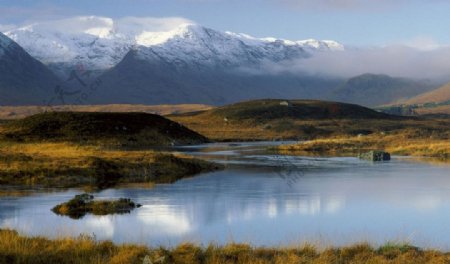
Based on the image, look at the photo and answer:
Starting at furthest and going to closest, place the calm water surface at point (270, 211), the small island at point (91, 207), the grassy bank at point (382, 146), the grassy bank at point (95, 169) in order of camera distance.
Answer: the grassy bank at point (382, 146) → the grassy bank at point (95, 169) → the small island at point (91, 207) → the calm water surface at point (270, 211)

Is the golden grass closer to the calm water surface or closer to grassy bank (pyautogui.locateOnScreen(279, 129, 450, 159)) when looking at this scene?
grassy bank (pyautogui.locateOnScreen(279, 129, 450, 159))

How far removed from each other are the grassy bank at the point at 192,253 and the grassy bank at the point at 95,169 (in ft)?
86.5

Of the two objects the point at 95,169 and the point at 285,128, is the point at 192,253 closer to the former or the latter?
the point at 95,169

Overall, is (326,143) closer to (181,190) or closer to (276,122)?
(181,190)

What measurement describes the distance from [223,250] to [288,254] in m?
2.19

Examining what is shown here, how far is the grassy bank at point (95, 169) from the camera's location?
1993 inches

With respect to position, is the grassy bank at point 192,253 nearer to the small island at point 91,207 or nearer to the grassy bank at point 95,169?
the small island at point 91,207

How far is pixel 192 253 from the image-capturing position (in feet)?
72.0

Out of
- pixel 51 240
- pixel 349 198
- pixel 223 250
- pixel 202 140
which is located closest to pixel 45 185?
pixel 349 198

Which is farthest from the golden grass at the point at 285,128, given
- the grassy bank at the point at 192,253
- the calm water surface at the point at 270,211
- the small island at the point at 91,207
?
the grassy bank at the point at 192,253

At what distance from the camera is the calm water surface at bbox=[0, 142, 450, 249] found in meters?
28.9

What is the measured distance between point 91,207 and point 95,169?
18.2 meters

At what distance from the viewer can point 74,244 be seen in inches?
906

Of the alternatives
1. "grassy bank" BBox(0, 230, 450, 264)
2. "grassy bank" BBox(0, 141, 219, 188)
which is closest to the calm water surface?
"grassy bank" BBox(0, 230, 450, 264)
